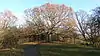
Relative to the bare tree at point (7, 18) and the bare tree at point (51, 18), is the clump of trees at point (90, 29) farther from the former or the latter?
the bare tree at point (7, 18)

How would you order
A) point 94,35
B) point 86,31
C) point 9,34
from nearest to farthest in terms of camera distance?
point 9,34 → point 94,35 → point 86,31

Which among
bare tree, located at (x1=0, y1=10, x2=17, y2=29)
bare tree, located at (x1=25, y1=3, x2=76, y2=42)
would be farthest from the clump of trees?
bare tree, located at (x1=0, y1=10, x2=17, y2=29)

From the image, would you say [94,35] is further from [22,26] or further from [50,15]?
[22,26]

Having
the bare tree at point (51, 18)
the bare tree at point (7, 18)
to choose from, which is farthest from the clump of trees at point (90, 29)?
the bare tree at point (7, 18)

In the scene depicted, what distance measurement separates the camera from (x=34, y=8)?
4506cm

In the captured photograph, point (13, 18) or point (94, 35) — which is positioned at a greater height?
point (13, 18)

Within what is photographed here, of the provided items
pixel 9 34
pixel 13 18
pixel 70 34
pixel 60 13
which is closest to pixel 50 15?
pixel 60 13

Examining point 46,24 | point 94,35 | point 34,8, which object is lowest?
point 94,35

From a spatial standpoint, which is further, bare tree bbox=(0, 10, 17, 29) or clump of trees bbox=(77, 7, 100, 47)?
bare tree bbox=(0, 10, 17, 29)

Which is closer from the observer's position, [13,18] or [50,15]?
[50,15]

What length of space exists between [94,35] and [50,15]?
11400mm

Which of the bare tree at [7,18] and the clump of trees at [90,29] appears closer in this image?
the clump of trees at [90,29]

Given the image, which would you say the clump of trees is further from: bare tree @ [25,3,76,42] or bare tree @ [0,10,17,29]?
bare tree @ [0,10,17,29]

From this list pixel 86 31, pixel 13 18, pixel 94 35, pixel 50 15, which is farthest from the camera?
pixel 13 18
